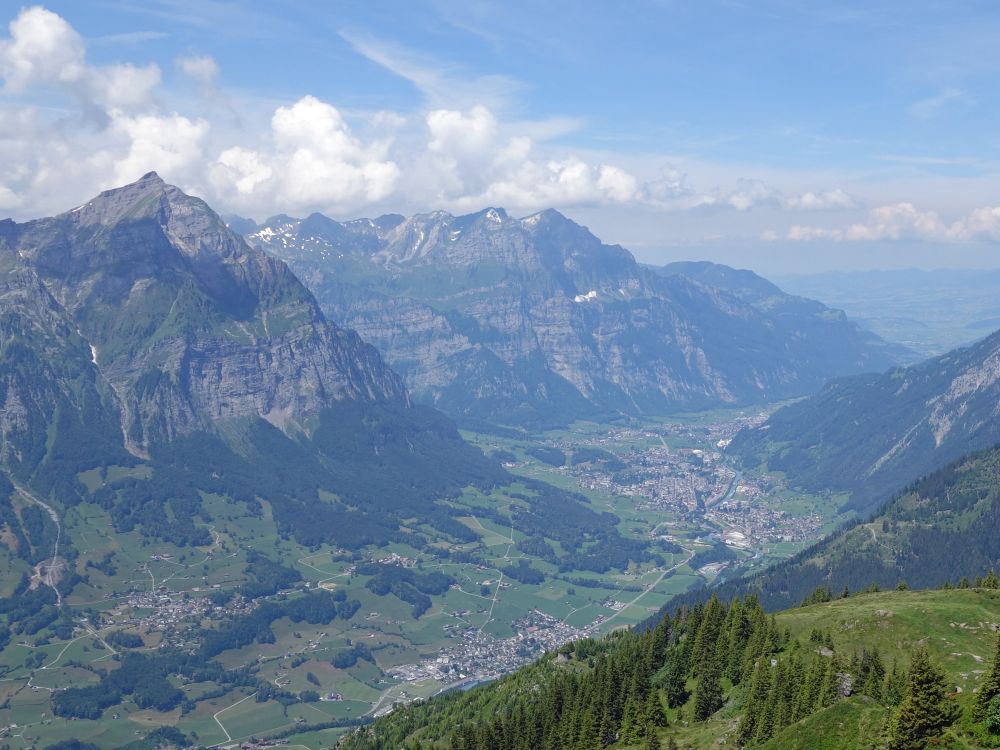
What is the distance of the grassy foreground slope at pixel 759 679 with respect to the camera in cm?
9450

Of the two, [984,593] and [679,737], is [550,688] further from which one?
[984,593]

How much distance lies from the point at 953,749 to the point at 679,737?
40.7 metres

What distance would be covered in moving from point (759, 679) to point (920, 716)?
1370 inches

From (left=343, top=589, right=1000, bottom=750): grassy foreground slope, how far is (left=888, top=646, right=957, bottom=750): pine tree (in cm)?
128

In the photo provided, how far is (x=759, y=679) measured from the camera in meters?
109

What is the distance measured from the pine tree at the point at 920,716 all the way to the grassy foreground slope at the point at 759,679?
4.19ft

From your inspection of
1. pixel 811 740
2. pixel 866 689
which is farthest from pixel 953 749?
pixel 866 689

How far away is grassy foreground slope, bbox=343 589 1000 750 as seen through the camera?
9450cm

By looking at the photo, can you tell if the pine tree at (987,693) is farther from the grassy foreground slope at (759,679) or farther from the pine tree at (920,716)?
the pine tree at (920,716)

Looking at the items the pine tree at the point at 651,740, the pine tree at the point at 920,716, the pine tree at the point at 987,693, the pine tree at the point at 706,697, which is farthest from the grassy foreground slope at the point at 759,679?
the pine tree at the point at 920,716

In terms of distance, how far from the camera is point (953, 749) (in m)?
73.5

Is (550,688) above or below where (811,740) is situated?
below

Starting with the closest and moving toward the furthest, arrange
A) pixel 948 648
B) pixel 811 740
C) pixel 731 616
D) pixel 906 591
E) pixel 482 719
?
pixel 811 740 < pixel 948 648 < pixel 731 616 < pixel 906 591 < pixel 482 719

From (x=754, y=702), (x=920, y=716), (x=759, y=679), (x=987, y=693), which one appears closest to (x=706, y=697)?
(x=759, y=679)
